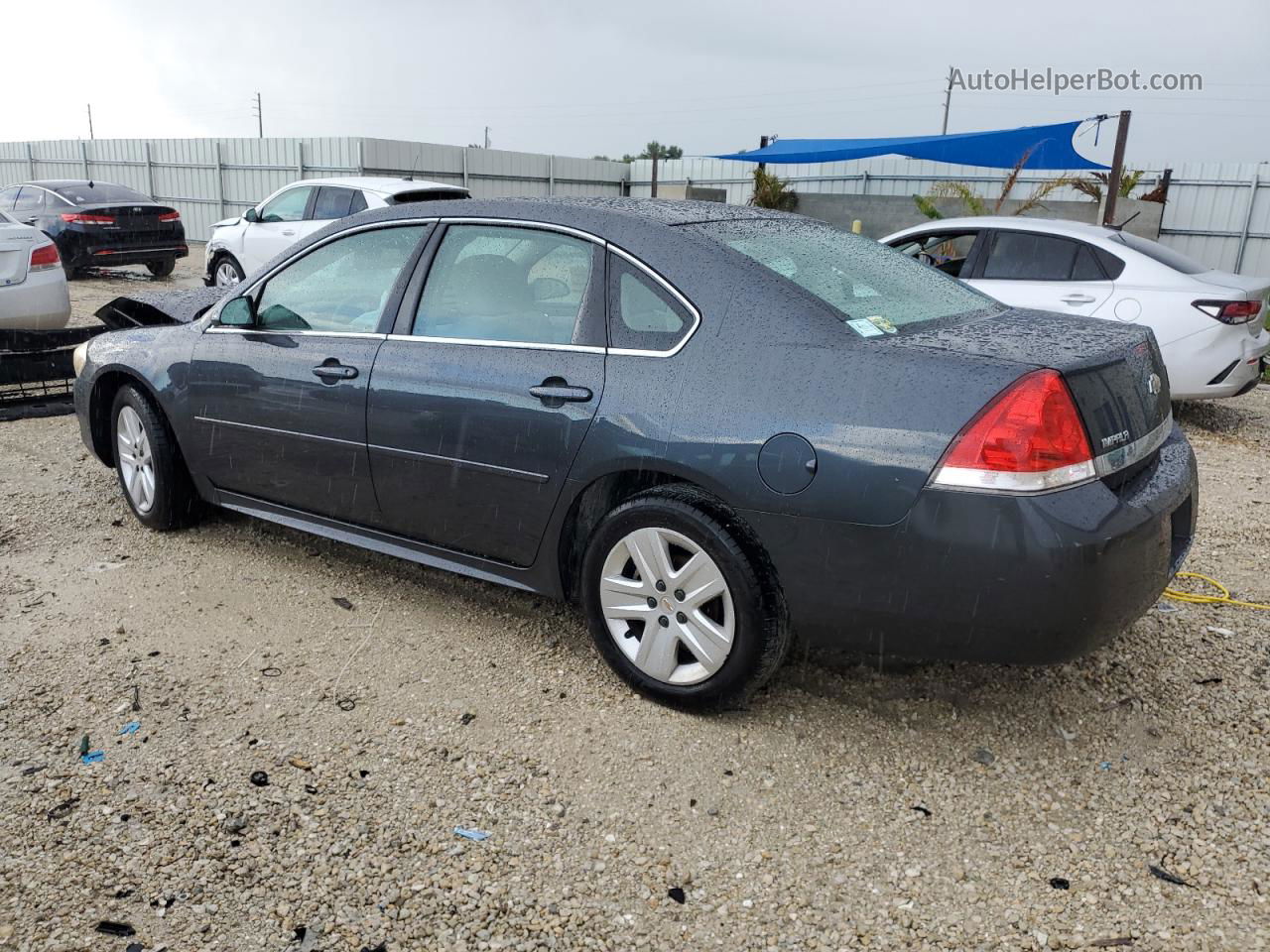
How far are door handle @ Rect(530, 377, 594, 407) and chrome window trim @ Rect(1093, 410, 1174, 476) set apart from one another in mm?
1468

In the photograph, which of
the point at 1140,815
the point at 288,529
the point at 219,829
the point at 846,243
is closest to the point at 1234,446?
the point at 846,243

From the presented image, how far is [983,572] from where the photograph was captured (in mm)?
2621

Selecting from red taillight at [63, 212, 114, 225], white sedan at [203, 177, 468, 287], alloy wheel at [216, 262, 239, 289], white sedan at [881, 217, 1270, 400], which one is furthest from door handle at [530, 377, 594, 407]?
red taillight at [63, 212, 114, 225]

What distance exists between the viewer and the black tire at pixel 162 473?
464cm

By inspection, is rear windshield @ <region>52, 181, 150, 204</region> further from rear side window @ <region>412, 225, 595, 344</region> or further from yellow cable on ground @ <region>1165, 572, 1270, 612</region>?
yellow cable on ground @ <region>1165, 572, 1270, 612</region>

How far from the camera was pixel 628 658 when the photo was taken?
3311 mm

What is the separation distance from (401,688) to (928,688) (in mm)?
1754

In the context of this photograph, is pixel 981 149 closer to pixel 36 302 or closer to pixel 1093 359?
pixel 36 302

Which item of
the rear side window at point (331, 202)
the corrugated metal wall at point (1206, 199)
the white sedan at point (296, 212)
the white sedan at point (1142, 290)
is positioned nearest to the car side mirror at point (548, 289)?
the white sedan at point (1142, 290)

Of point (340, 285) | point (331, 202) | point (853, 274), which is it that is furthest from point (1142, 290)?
point (331, 202)

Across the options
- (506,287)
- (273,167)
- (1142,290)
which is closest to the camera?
(506,287)

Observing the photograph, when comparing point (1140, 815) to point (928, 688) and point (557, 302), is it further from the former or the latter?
point (557, 302)

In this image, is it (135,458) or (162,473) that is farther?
(135,458)

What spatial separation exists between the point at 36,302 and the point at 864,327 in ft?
25.0
